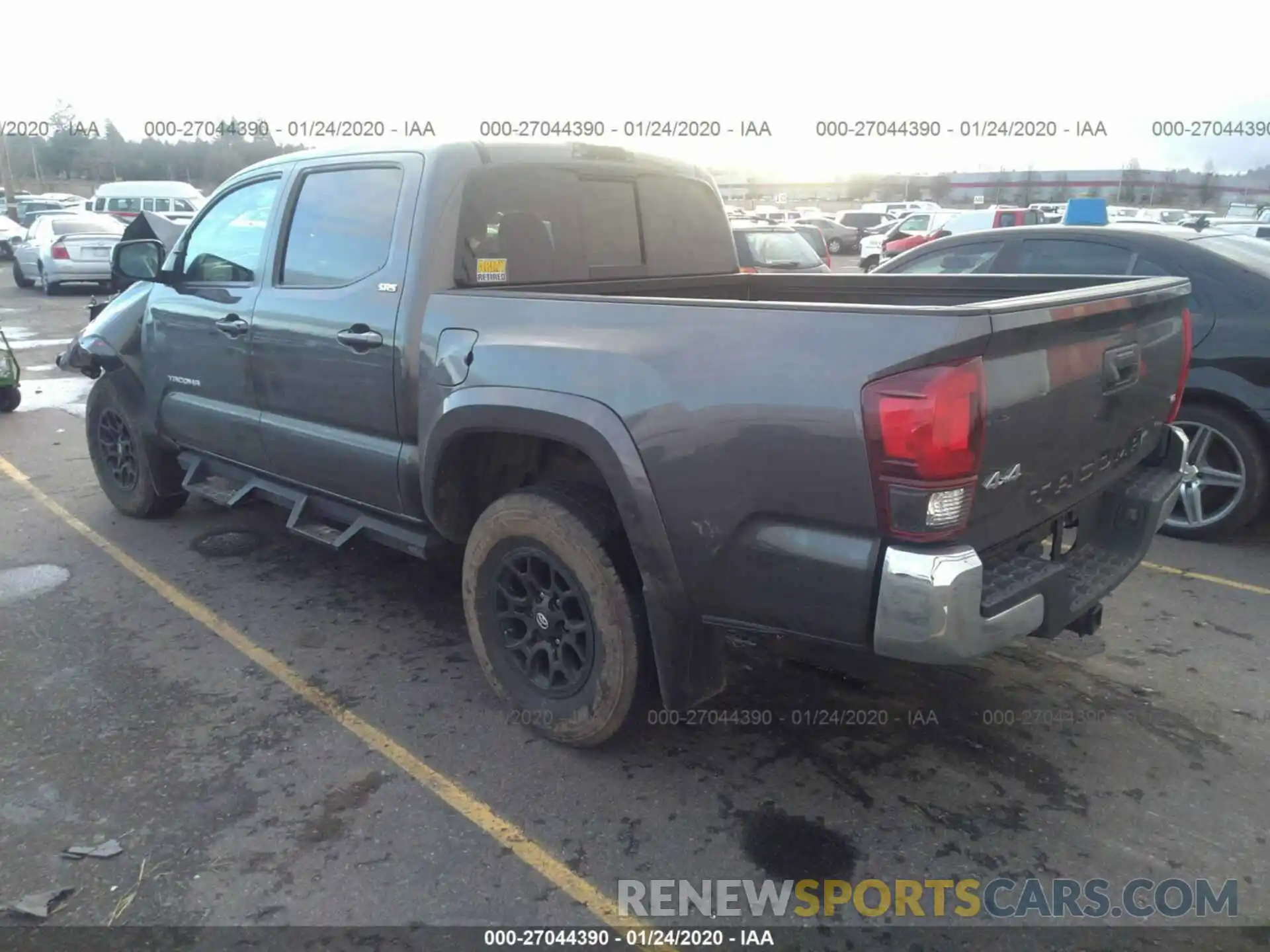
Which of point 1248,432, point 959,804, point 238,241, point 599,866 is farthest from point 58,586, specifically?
point 1248,432

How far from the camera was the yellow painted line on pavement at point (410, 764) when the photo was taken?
8.68 ft

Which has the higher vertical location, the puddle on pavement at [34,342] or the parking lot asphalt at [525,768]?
the parking lot asphalt at [525,768]

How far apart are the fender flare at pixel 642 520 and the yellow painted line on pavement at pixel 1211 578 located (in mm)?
3064

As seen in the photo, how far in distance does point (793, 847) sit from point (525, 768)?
944 mm

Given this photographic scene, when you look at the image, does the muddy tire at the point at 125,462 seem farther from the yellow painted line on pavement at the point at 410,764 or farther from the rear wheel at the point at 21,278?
the rear wheel at the point at 21,278

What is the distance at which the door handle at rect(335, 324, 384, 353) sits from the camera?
3666 millimetres

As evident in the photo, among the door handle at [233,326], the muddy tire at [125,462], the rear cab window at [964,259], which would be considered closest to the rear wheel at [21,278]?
the muddy tire at [125,462]

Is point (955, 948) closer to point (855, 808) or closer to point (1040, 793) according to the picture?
point (855, 808)

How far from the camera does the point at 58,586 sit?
4.77 meters

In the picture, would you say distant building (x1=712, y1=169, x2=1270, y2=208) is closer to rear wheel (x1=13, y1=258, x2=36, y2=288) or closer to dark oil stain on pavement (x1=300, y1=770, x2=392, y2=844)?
rear wheel (x1=13, y1=258, x2=36, y2=288)

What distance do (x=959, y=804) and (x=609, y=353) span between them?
1.79m

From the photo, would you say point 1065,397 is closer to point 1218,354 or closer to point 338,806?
point 338,806

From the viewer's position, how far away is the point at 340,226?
399 cm

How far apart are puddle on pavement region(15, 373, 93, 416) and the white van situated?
17.1m
